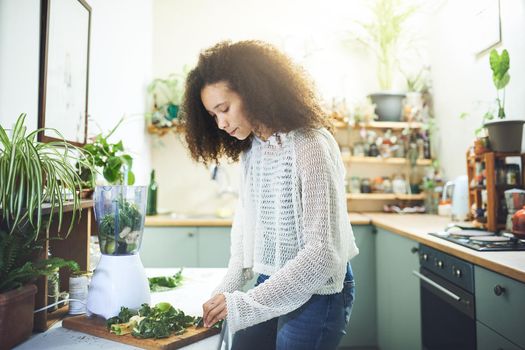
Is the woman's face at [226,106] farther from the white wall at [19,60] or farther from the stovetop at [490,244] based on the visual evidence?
the stovetop at [490,244]

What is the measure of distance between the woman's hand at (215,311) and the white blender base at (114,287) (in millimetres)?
227

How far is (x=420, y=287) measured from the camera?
2100 millimetres

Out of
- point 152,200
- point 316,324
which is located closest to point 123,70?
point 152,200

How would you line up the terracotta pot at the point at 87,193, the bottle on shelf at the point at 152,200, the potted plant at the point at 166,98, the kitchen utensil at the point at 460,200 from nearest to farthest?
1. the terracotta pot at the point at 87,193
2. the kitchen utensil at the point at 460,200
3. the bottle on shelf at the point at 152,200
4. the potted plant at the point at 166,98

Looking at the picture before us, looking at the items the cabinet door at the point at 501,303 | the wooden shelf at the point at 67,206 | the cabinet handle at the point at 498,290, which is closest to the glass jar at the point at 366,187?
the cabinet door at the point at 501,303

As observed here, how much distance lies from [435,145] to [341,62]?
0.98m

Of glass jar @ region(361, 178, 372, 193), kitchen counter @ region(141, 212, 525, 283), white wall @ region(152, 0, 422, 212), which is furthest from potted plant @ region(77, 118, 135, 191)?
glass jar @ region(361, 178, 372, 193)

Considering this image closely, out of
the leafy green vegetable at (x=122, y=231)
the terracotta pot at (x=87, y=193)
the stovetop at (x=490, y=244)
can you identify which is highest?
the terracotta pot at (x=87, y=193)

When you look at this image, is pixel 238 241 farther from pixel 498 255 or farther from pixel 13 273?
pixel 498 255

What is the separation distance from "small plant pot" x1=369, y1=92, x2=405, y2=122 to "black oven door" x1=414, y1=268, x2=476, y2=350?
1.52 m

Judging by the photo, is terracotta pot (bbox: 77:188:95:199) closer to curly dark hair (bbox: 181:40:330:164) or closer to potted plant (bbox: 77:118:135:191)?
potted plant (bbox: 77:118:135:191)

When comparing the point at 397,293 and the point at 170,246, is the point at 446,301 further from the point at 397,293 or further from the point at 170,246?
the point at 170,246

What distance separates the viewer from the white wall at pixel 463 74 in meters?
2.22

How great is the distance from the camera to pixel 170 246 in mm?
2775
